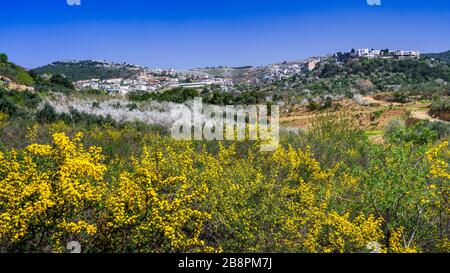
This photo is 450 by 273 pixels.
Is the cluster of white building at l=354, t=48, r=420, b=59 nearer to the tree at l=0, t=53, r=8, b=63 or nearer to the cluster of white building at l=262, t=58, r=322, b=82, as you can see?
the cluster of white building at l=262, t=58, r=322, b=82

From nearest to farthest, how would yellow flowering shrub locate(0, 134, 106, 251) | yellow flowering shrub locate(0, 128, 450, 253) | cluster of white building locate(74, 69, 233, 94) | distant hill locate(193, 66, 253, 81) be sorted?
yellow flowering shrub locate(0, 134, 106, 251) → yellow flowering shrub locate(0, 128, 450, 253) → cluster of white building locate(74, 69, 233, 94) → distant hill locate(193, 66, 253, 81)

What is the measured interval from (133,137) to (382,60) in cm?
6330

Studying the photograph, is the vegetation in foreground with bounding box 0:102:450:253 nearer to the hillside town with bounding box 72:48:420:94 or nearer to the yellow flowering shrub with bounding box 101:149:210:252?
the yellow flowering shrub with bounding box 101:149:210:252

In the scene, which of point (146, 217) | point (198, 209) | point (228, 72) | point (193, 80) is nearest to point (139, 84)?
point (193, 80)

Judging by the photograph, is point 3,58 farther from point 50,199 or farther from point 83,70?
point 83,70

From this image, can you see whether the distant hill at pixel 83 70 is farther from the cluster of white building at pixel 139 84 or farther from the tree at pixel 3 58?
the tree at pixel 3 58

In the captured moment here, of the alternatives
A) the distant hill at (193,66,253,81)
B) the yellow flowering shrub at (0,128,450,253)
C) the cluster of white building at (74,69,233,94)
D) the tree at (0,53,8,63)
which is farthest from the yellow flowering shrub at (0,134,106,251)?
the distant hill at (193,66,253,81)

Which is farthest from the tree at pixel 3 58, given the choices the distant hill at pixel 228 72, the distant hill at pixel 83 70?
the distant hill at pixel 228 72

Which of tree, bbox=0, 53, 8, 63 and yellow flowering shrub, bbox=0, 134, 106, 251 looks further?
tree, bbox=0, 53, 8, 63

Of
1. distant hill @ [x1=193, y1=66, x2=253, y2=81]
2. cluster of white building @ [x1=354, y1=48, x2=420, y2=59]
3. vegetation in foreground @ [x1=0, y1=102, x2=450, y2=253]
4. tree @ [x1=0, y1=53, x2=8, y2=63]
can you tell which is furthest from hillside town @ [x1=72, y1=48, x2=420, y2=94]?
vegetation in foreground @ [x1=0, y1=102, x2=450, y2=253]

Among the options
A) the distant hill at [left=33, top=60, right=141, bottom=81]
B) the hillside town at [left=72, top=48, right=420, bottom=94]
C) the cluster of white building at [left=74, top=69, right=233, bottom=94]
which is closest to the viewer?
the cluster of white building at [left=74, top=69, right=233, bottom=94]

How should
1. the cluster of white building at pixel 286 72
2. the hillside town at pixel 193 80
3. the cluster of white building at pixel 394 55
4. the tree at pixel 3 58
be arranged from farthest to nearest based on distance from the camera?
1. the cluster of white building at pixel 286 72
2. the cluster of white building at pixel 394 55
3. the hillside town at pixel 193 80
4. the tree at pixel 3 58

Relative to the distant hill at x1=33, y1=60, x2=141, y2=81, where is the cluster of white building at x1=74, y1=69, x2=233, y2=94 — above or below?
below
